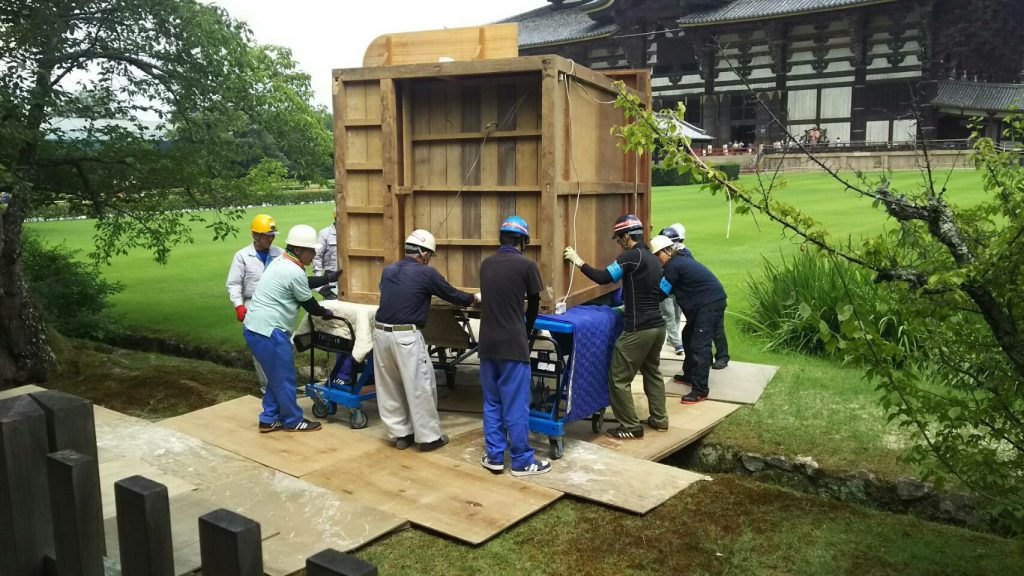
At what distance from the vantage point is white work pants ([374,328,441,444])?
6.94 m

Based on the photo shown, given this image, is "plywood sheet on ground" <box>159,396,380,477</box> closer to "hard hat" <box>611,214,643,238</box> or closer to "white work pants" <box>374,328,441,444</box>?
"white work pants" <box>374,328,441,444</box>

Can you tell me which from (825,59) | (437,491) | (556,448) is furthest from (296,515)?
(825,59)

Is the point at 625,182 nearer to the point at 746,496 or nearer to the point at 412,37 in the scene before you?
the point at 412,37

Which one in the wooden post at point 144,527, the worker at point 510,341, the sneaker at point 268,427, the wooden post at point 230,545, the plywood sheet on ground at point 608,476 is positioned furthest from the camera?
the sneaker at point 268,427

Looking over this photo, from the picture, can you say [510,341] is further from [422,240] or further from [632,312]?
[632,312]

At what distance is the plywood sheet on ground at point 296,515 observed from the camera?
5172 millimetres

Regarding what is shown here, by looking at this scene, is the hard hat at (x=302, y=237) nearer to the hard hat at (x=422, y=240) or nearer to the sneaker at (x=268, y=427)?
the hard hat at (x=422, y=240)

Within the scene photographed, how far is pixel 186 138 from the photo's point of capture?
1086 centimetres

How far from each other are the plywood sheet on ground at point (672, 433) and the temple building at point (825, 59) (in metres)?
22.8

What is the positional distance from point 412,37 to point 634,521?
4.58m

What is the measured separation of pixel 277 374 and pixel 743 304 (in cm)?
735

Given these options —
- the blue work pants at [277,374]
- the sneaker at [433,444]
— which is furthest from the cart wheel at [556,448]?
the blue work pants at [277,374]

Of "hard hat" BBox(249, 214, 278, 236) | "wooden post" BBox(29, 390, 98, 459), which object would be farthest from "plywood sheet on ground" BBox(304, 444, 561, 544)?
"wooden post" BBox(29, 390, 98, 459)

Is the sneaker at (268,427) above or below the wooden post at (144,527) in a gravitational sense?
below
